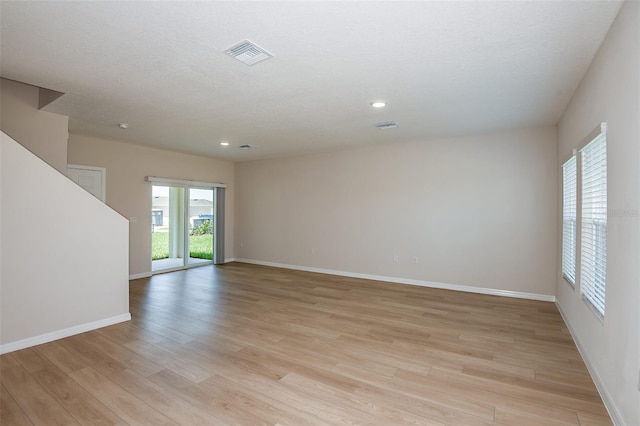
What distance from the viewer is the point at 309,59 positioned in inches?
103

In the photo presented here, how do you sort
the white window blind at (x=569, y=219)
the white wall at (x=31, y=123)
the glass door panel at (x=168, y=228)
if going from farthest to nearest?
the glass door panel at (x=168, y=228) < the white wall at (x=31, y=123) < the white window blind at (x=569, y=219)

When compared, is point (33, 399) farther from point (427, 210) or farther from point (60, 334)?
point (427, 210)

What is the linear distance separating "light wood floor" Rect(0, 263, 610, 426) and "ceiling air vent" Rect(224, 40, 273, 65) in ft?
8.56

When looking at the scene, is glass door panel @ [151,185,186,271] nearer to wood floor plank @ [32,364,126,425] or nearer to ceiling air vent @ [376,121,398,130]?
wood floor plank @ [32,364,126,425]

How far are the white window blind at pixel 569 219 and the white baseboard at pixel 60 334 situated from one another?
5240mm

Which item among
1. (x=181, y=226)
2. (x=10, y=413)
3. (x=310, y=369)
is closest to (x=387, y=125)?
(x=310, y=369)

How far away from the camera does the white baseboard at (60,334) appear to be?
296cm

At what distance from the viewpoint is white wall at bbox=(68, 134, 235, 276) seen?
554cm

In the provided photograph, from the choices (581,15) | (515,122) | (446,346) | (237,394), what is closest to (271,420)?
(237,394)

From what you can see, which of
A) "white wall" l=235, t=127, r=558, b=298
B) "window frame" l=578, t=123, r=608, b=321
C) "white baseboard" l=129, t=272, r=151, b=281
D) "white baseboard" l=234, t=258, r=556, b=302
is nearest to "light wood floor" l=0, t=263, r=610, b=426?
"white baseboard" l=234, t=258, r=556, b=302

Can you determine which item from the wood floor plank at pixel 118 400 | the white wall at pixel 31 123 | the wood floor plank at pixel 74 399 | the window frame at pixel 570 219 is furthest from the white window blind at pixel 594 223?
the white wall at pixel 31 123

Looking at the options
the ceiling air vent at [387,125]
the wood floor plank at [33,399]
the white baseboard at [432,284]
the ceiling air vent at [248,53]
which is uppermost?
the ceiling air vent at [387,125]

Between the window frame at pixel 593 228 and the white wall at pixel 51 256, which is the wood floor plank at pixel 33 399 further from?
the window frame at pixel 593 228

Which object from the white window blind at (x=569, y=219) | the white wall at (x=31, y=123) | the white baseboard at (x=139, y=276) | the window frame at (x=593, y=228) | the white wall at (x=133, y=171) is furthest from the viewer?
the white baseboard at (x=139, y=276)
